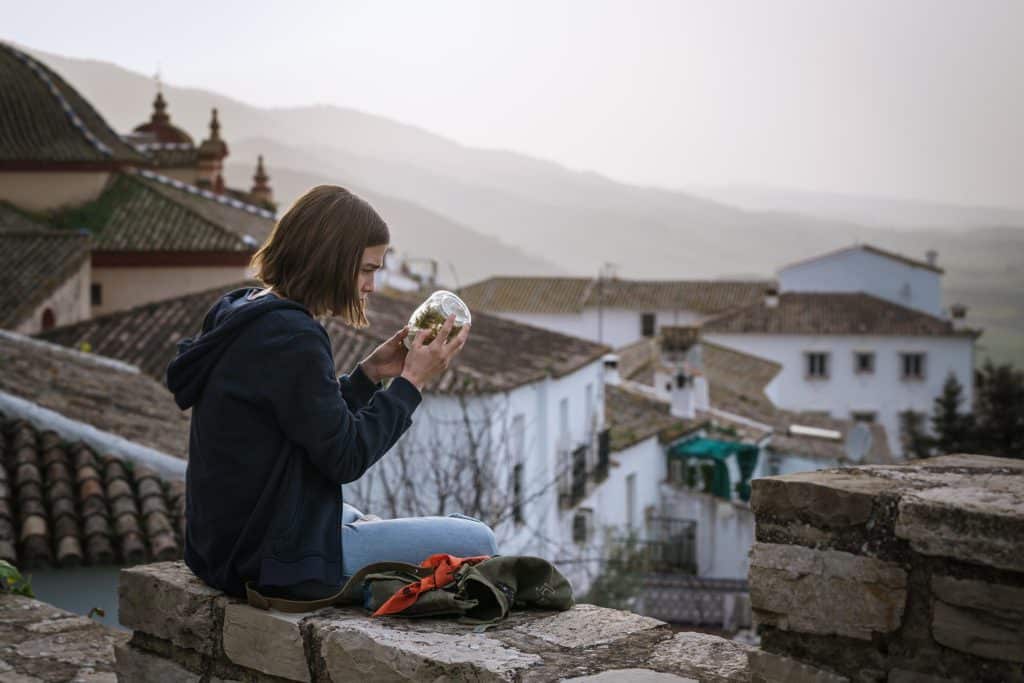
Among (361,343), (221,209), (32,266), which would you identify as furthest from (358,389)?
(221,209)

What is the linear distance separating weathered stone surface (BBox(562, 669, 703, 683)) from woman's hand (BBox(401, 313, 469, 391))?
0.82m

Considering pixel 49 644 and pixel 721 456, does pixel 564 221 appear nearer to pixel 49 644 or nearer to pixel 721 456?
pixel 721 456

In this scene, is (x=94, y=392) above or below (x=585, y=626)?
below

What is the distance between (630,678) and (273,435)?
981 millimetres

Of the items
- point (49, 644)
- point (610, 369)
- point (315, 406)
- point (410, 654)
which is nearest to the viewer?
point (410, 654)

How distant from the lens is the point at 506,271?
352 feet

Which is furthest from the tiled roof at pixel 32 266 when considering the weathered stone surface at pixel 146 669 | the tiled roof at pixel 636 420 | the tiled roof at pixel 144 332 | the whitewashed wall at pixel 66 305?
the weathered stone surface at pixel 146 669

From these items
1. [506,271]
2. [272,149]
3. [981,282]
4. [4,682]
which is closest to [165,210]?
[4,682]

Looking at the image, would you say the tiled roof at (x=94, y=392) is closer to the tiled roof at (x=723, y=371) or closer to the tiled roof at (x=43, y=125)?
the tiled roof at (x=43, y=125)

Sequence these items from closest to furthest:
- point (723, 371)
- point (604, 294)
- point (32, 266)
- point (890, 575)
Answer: point (890, 575)
point (32, 266)
point (723, 371)
point (604, 294)

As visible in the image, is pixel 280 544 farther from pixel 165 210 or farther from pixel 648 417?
pixel 165 210

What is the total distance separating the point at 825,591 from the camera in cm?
222

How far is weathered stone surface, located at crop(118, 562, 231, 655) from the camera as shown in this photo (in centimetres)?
297

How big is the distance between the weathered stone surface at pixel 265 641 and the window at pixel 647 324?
48924mm
